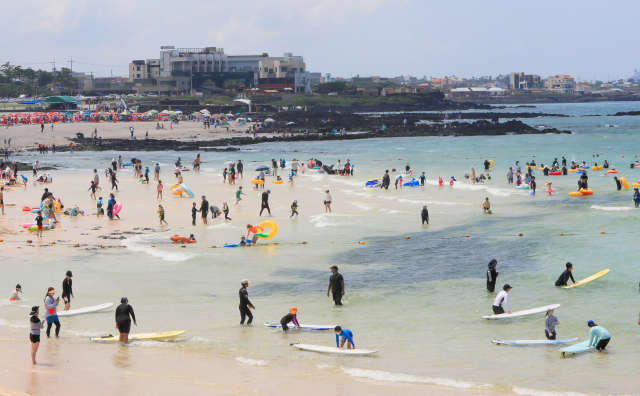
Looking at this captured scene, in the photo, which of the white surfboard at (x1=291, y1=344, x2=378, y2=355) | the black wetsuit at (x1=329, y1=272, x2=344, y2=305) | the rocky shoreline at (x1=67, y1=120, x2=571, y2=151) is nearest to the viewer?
the white surfboard at (x1=291, y1=344, x2=378, y2=355)

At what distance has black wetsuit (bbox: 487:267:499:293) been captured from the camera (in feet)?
54.3

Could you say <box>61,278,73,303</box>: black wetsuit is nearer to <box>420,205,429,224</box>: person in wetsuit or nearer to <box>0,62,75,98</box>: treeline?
<box>420,205,429,224</box>: person in wetsuit

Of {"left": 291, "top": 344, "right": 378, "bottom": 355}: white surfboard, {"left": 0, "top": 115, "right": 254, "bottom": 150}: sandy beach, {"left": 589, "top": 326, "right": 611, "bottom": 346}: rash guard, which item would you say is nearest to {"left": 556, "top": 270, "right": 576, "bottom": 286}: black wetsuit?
{"left": 589, "top": 326, "right": 611, "bottom": 346}: rash guard

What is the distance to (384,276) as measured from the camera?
62.1 ft

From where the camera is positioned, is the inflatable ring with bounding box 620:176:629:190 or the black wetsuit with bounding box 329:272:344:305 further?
the inflatable ring with bounding box 620:176:629:190

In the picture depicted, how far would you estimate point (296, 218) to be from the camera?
1110 inches

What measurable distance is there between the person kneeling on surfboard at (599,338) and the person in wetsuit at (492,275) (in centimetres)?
431

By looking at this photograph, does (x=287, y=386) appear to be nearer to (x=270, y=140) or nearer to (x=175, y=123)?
(x=270, y=140)

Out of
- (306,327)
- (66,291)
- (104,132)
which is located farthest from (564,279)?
(104,132)

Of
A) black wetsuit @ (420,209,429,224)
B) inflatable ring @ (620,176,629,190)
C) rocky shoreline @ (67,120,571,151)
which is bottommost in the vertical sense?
black wetsuit @ (420,209,429,224)

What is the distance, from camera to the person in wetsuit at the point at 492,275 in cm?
1652

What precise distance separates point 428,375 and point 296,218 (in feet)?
56.8

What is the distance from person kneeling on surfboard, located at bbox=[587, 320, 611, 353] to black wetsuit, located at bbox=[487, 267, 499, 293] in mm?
4317

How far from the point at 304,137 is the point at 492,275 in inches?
2565
